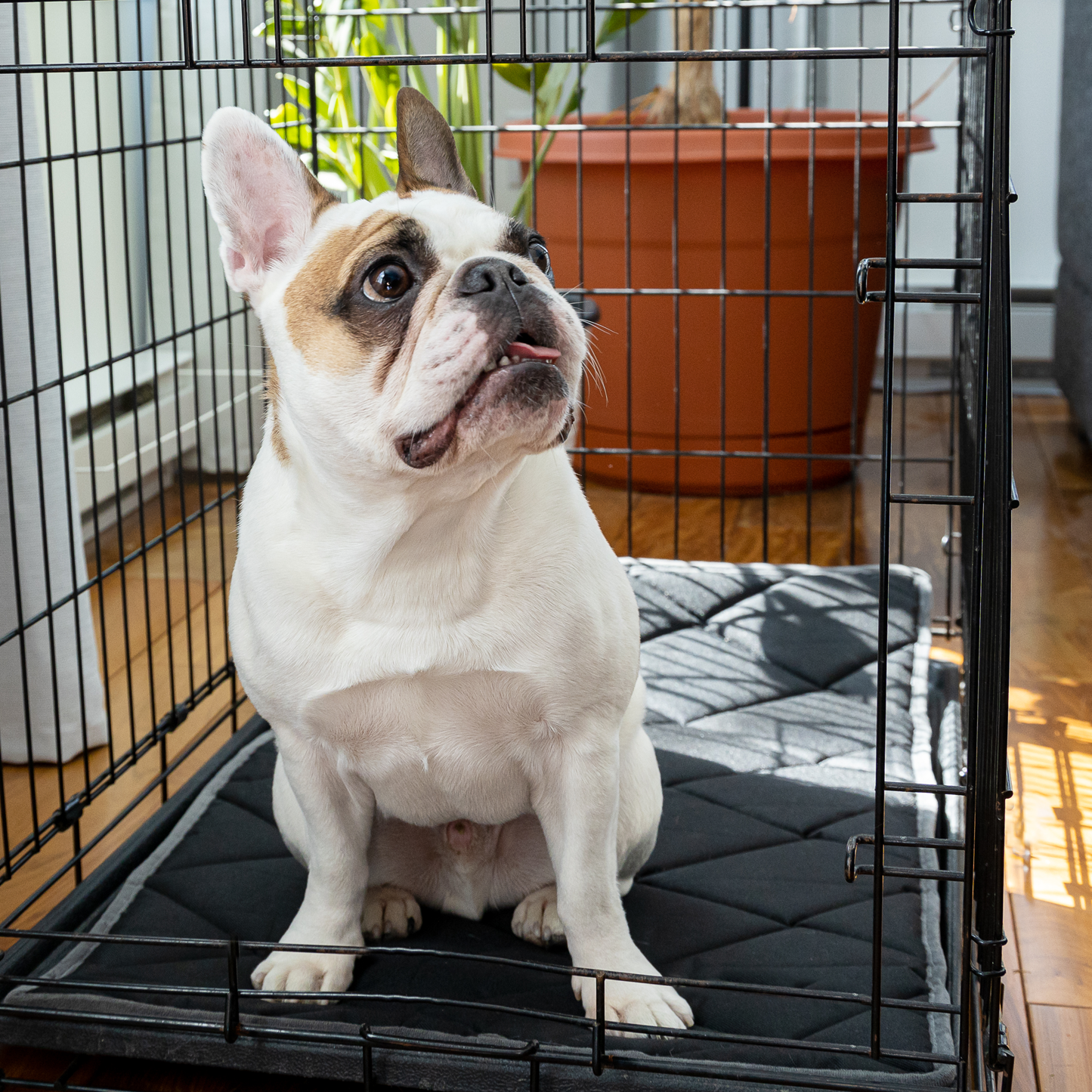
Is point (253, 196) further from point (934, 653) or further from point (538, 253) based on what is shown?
point (934, 653)

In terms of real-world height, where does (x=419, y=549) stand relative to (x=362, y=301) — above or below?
below

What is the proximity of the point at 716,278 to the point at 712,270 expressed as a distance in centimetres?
2

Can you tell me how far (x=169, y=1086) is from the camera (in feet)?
3.62

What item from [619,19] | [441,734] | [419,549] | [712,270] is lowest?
[441,734]

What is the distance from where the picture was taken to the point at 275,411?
1123 mm

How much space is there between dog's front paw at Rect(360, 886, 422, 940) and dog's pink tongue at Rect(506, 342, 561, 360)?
0.59 meters

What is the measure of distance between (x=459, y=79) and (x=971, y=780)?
193 cm

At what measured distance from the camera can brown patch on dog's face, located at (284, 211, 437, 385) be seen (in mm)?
980

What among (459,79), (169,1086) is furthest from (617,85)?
(169,1086)

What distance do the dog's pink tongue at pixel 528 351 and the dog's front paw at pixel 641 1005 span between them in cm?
52

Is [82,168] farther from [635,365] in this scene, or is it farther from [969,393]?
[969,393]

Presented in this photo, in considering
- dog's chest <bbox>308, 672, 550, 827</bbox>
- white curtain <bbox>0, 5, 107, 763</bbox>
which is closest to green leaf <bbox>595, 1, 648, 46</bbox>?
white curtain <bbox>0, 5, 107, 763</bbox>

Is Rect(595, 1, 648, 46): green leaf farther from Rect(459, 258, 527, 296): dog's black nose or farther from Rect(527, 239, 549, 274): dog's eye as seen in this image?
Rect(459, 258, 527, 296): dog's black nose

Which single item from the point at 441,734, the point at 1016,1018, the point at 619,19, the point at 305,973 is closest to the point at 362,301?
the point at 441,734
